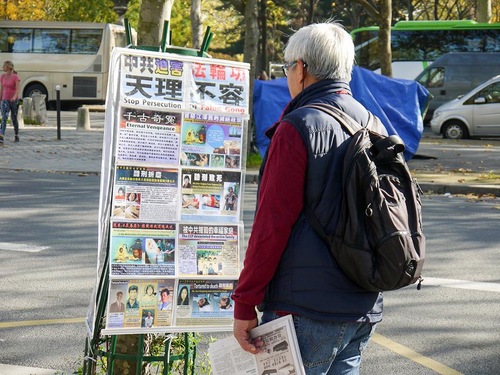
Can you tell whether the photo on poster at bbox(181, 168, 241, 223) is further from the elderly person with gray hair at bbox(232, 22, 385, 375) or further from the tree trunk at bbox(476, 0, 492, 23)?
the tree trunk at bbox(476, 0, 492, 23)

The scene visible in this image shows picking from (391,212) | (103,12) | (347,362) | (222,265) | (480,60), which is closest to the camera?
(391,212)

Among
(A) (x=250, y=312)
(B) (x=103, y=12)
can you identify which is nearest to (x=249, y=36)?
(A) (x=250, y=312)

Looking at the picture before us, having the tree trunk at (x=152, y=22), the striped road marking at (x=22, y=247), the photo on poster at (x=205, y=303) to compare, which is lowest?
the striped road marking at (x=22, y=247)

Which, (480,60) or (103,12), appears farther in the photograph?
(103,12)

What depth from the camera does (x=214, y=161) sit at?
418cm

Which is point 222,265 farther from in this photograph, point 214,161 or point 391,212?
point 391,212

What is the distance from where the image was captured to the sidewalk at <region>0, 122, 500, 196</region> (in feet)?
52.7

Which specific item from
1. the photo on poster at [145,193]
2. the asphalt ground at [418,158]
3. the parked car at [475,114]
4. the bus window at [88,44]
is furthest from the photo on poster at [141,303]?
the bus window at [88,44]

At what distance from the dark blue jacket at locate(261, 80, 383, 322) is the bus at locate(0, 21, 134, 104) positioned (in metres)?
40.7

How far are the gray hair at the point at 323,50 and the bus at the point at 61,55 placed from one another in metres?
40.6

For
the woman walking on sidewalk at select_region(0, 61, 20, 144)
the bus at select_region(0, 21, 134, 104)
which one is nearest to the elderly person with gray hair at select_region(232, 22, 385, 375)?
the woman walking on sidewalk at select_region(0, 61, 20, 144)

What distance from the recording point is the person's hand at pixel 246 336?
3.13 meters

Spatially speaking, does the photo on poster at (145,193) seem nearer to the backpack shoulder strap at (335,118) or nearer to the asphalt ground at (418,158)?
the backpack shoulder strap at (335,118)

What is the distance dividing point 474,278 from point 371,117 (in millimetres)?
5395
